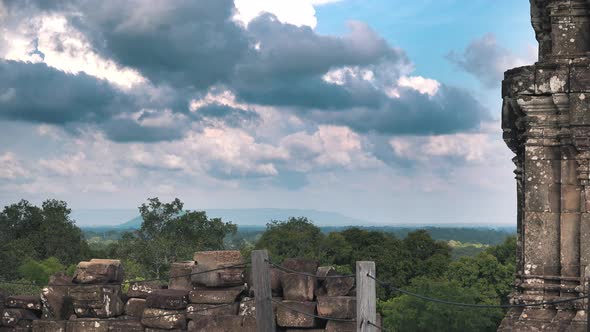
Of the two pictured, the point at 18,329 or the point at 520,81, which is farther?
the point at 18,329

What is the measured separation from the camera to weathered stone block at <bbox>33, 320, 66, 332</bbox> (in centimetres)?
1168

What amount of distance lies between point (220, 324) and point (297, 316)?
44.3 inches

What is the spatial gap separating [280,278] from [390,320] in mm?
44873

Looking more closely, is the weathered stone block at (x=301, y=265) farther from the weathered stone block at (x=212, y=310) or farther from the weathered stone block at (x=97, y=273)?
the weathered stone block at (x=97, y=273)

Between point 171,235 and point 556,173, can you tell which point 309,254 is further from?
point 556,173

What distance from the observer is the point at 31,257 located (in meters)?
66.1

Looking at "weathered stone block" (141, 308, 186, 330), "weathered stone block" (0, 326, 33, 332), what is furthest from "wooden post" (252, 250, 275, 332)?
"weathered stone block" (0, 326, 33, 332)

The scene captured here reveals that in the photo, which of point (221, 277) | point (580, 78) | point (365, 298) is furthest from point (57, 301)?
point (580, 78)

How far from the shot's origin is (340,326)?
10500mm

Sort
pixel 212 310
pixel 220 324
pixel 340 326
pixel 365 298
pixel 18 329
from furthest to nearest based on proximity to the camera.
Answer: pixel 18 329
pixel 212 310
pixel 220 324
pixel 340 326
pixel 365 298

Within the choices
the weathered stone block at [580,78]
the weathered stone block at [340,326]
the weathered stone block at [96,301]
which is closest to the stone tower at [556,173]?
the weathered stone block at [580,78]

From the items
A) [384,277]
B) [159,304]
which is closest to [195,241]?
[384,277]

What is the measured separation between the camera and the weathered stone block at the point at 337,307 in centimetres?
1045

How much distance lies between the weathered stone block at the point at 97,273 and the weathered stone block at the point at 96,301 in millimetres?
146
